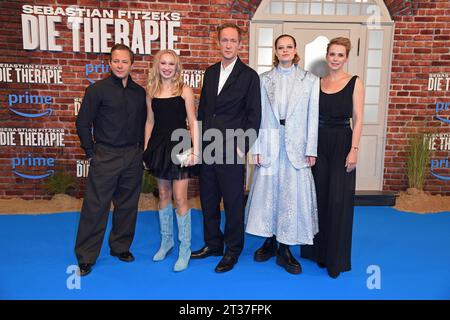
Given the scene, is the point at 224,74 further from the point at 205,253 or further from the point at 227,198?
the point at 205,253

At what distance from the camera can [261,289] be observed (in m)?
2.72

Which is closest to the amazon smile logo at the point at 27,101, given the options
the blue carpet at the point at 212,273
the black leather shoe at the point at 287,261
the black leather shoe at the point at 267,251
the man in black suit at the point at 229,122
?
the blue carpet at the point at 212,273

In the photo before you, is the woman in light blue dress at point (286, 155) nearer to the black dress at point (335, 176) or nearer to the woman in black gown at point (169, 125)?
the black dress at point (335, 176)

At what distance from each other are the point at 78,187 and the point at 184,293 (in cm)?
284

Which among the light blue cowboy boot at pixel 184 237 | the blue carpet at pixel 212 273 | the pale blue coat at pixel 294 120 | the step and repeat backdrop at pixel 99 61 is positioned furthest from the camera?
the step and repeat backdrop at pixel 99 61

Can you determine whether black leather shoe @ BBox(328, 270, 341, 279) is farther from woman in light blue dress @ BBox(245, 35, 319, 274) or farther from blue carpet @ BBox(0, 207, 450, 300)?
woman in light blue dress @ BBox(245, 35, 319, 274)

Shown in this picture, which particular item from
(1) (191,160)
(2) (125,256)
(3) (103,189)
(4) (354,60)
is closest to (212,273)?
(2) (125,256)

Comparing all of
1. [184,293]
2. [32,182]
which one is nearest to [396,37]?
[184,293]

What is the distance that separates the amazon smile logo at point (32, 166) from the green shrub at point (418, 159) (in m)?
4.35

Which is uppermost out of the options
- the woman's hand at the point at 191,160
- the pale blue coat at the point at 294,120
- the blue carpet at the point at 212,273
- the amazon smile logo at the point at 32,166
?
the pale blue coat at the point at 294,120

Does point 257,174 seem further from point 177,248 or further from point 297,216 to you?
point 177,248

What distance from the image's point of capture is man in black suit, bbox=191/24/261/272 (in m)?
2.86

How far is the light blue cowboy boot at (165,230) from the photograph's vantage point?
3098mm

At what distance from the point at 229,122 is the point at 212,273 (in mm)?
1095
